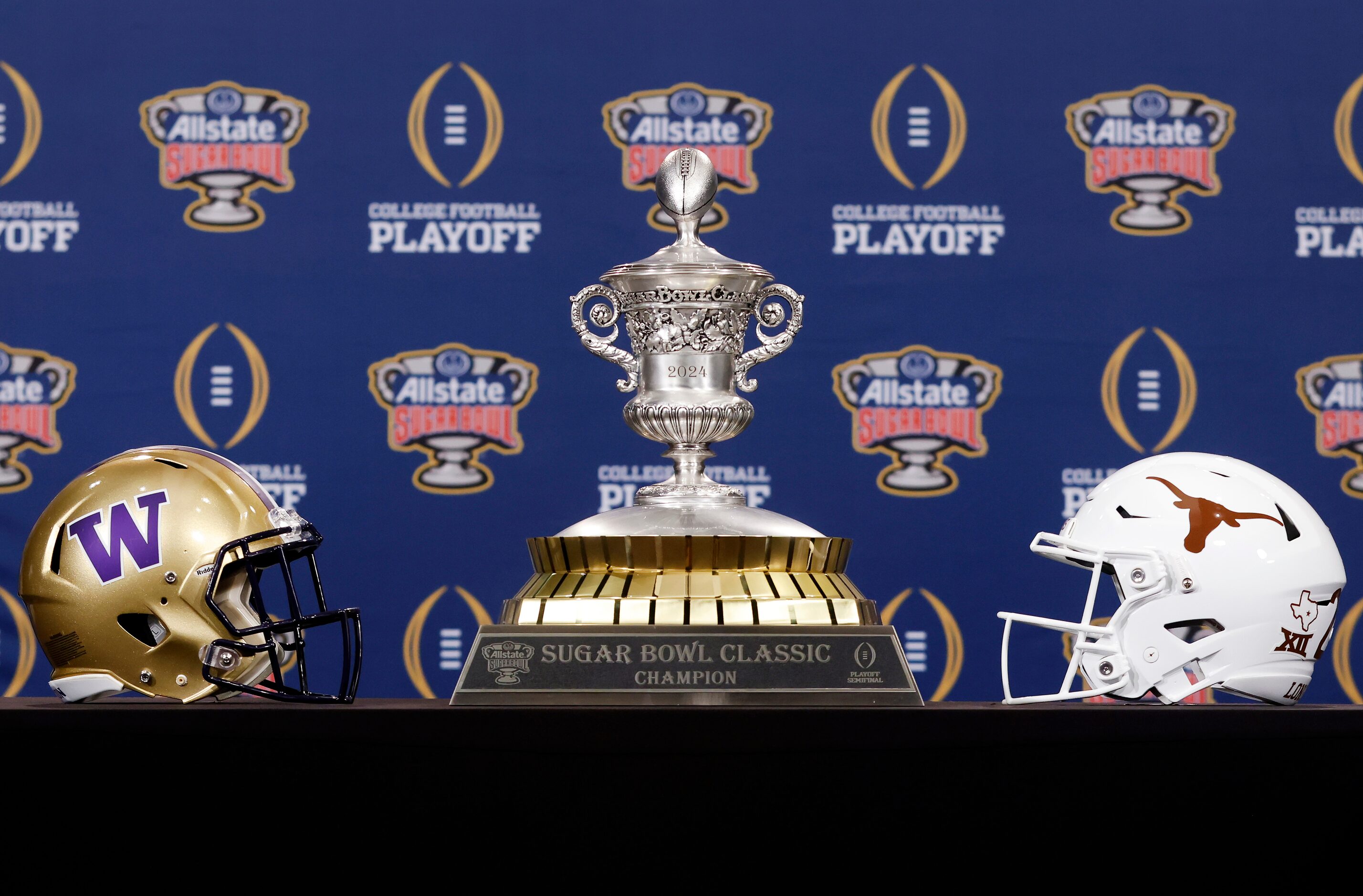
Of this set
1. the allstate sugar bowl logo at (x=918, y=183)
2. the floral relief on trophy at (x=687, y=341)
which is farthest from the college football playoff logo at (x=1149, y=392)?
the floral relief on trophy at (x=687, y=341)

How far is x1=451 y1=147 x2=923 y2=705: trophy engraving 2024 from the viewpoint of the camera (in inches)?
66.1

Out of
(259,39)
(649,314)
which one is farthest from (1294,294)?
(259,39)

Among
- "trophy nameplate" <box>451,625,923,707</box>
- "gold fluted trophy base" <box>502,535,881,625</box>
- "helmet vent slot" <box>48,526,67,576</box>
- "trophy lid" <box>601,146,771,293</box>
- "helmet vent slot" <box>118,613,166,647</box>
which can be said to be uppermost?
"trophy lid" <box>601,146,771,293</box>

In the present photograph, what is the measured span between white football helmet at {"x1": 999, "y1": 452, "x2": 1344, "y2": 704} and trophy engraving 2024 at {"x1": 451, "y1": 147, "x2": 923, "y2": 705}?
263 mm

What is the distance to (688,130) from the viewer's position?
113 inches

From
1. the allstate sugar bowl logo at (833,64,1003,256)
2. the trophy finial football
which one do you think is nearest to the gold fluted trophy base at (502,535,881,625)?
the trophy finial football

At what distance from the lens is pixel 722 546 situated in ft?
6.03

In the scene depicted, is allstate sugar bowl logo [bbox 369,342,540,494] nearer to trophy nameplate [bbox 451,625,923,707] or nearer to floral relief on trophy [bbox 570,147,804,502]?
floral relief on trophy [bbox 570,147,804,502]

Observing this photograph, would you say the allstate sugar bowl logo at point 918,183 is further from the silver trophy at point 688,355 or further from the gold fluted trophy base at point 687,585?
the gold fluted trophy base at point 687,585

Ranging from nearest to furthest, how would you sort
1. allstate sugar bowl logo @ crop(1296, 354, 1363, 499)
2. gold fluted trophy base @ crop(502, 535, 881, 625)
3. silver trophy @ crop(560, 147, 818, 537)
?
1. gold fluted trophy base @ crop(502, 535, 881, 625)
2. silver trophy @ crop(560, 147, 818, 537)
3. allstate sugar bowl logo @ crop(1296, 354, 1363, 499)

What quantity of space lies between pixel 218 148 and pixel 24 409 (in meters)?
0.65
